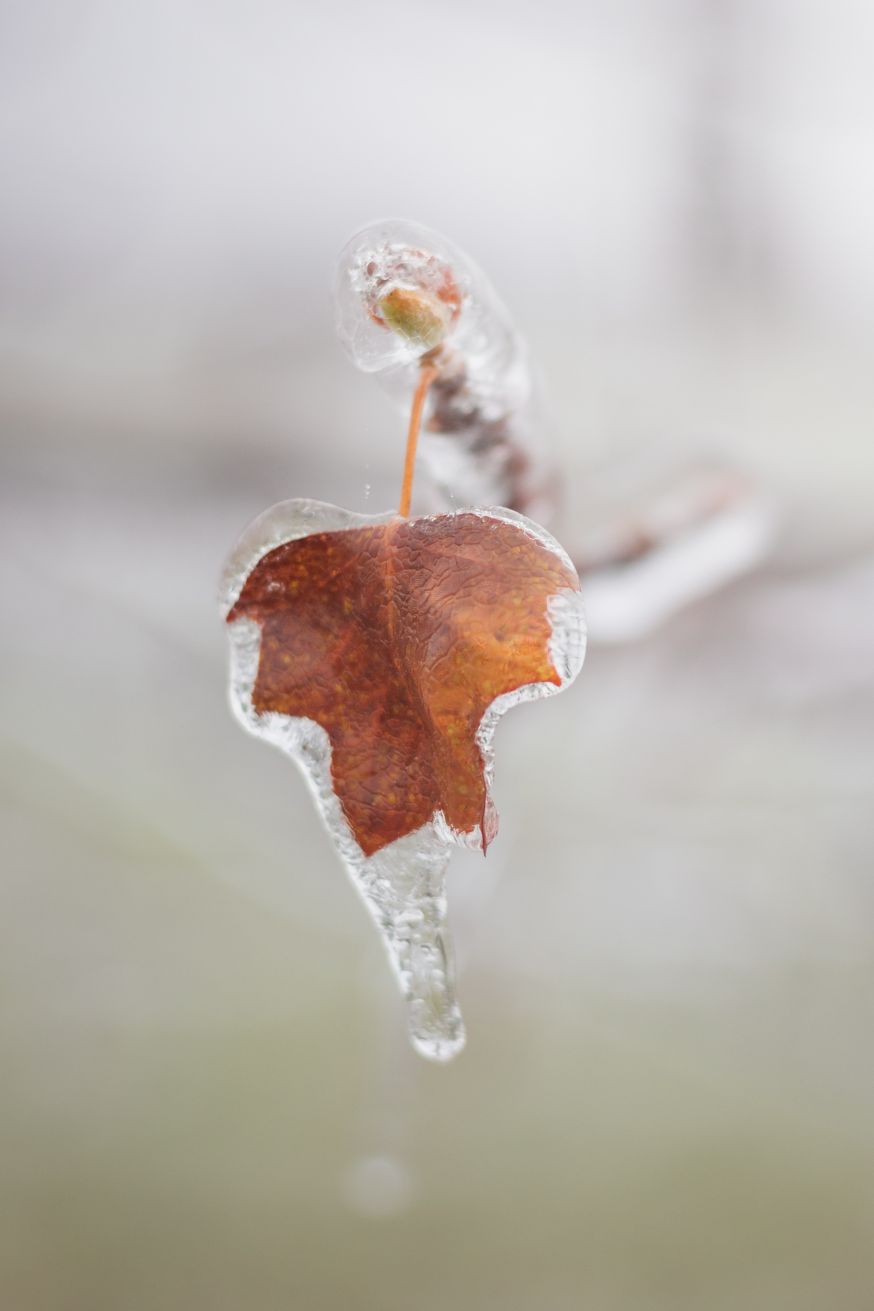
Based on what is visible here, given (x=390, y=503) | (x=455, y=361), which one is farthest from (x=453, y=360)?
(x=390, y=503)

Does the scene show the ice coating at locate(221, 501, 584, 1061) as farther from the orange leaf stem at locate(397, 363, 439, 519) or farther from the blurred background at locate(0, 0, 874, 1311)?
the blurred background at locate(0, 0, 874, 1311)

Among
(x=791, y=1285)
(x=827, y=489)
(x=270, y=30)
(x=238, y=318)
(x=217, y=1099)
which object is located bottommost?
(x=791, y=1285)

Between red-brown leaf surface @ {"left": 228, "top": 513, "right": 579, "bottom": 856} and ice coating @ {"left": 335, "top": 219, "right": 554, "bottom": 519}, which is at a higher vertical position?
ice coating @ {"left": 335, "top": 219, "right": 554, "bottom": 519}

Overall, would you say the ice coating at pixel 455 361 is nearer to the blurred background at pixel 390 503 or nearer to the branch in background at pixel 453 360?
the branch in background at pixel 453 360

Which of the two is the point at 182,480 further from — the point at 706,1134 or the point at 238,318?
the point at 706,1134

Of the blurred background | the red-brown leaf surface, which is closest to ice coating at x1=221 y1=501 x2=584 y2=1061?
the red-brown leaf surface

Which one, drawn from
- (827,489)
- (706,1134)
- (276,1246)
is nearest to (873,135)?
(827,489)
